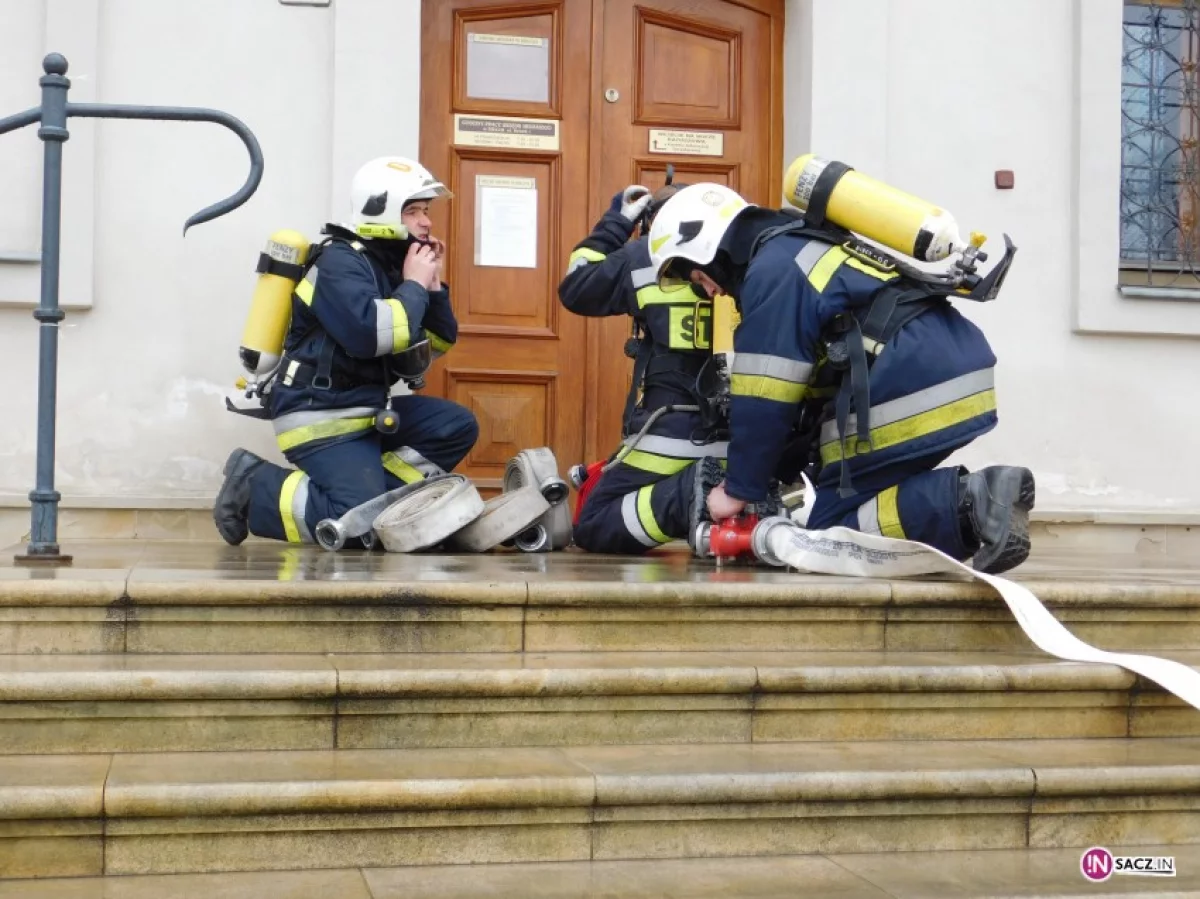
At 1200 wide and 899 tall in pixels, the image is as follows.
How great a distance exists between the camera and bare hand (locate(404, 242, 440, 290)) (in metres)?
6.25

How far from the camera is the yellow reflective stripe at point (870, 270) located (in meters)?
5.20

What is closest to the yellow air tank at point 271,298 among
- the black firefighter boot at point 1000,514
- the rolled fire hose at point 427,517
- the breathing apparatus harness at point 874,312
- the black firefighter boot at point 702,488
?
the rolled fire hose at point 427,517

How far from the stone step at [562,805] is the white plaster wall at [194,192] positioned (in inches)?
137

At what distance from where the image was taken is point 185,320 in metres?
6.90

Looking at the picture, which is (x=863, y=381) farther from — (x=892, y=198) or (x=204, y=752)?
(x=204, y=752)

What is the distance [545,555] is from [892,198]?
6.22 feet

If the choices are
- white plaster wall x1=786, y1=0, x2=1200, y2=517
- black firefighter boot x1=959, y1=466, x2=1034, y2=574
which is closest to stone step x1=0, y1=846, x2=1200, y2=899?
black firefighter boot x1=959, y1=466, x2=1034, y2=574

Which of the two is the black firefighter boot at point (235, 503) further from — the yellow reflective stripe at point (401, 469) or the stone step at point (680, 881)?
the stone step at point (680, 881)

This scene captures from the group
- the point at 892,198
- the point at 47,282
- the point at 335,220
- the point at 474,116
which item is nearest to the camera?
the point at 47,282

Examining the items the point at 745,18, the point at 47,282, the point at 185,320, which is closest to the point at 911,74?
the point at 745,18

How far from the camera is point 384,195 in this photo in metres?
6.30

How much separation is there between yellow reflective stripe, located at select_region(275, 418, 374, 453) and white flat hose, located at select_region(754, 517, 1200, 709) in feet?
6.00

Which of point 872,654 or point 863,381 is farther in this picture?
point 863,381

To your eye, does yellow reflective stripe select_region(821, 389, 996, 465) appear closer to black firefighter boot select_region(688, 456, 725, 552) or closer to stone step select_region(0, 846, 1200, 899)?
black firefighter boot select_region(688, 456, 725, 552)
